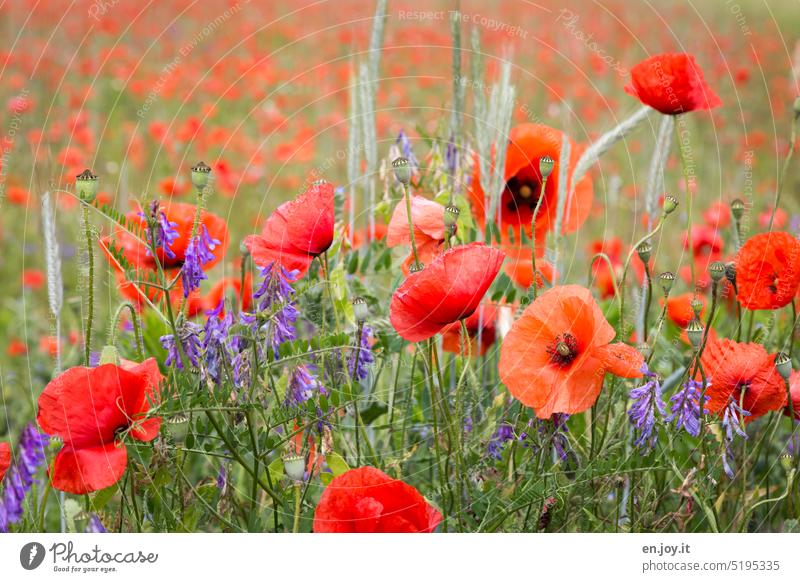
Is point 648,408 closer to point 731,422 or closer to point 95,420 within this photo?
point 731,422

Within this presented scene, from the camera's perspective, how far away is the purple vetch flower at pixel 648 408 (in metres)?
0.88

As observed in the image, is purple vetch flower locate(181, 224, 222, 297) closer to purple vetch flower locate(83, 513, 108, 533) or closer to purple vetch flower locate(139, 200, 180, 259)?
purple vetch flower locate(139, 200, 180, 259)

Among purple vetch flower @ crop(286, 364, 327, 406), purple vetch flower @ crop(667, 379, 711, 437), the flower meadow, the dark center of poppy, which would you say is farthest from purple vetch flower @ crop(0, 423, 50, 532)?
purple vetch flower @ crop(667, 379, 711, 437)

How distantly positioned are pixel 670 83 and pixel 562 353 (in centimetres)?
34

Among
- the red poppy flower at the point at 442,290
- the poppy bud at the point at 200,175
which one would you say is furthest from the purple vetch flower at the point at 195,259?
the red poppy flower at the point at 442,290

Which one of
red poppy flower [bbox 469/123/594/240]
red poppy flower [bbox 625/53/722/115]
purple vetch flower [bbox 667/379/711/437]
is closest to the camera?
purple vetch flower [bbox 667/379/711/437]

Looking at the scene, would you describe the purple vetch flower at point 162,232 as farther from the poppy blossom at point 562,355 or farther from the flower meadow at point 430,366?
the poppy blossom at point 562,355

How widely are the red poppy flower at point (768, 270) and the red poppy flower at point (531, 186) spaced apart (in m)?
0.20

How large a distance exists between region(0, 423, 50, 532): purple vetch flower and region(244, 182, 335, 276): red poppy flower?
378mm

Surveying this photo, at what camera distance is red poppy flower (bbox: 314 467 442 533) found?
834mm

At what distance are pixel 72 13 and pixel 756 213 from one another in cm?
283
